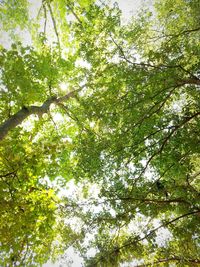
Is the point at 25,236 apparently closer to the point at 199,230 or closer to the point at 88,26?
the point at 199,230

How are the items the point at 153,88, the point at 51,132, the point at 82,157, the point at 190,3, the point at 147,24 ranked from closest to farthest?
the point at 153,88 < the point at 82,157 < the point at 190,3 < the point at 147,24 < the point at 51,132

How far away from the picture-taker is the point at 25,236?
142 inches

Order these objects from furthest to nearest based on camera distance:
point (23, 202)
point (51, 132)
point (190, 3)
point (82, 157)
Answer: point (51, 132) < point (190, 3) < point (82, 157) < point (23, 202)

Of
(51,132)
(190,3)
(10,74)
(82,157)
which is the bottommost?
(82,157)

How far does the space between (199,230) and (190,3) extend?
20.8ft

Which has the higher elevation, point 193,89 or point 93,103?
point 93,103

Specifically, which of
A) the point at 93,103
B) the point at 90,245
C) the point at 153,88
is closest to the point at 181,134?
the point at 153,88

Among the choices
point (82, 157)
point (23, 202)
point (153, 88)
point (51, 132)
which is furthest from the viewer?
point (51, 132)

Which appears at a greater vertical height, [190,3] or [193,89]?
[190,3]

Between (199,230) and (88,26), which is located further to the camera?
(88,26)

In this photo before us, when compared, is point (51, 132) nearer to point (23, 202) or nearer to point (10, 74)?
point (10, 74)

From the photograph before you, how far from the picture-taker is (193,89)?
661 centimetres

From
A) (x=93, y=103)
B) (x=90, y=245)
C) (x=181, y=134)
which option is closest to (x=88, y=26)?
(x=93, y=103)

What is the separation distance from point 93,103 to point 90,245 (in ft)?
11.9
